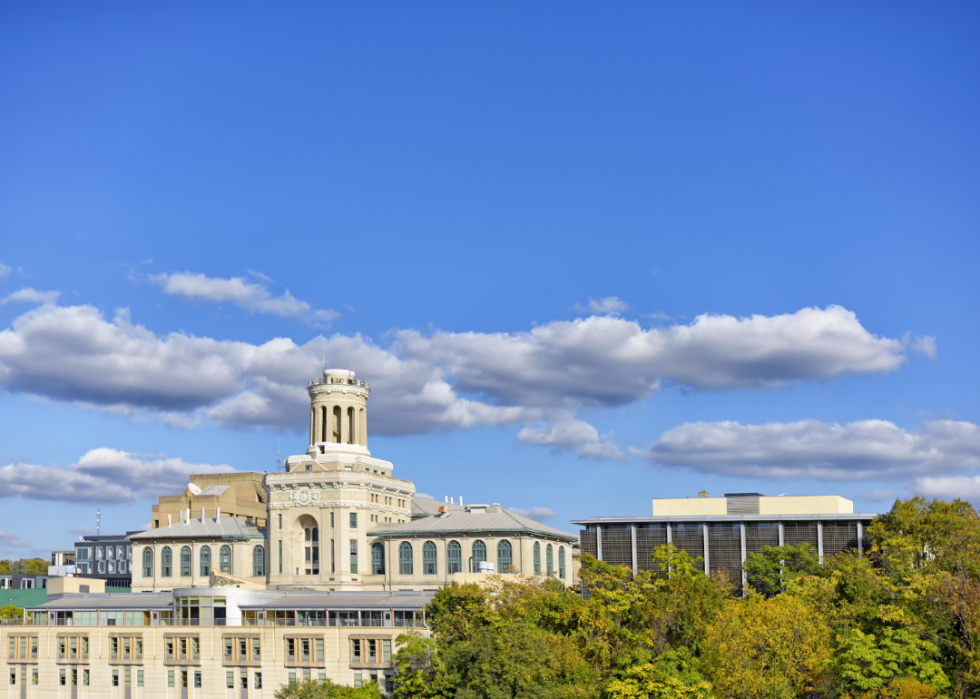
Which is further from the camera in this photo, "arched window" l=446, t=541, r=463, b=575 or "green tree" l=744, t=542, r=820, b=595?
"arched window" l=446, t=541, r=463, b=575

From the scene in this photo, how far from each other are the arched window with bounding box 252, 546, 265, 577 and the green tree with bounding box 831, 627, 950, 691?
91.2m

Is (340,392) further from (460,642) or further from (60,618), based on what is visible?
(460,642)

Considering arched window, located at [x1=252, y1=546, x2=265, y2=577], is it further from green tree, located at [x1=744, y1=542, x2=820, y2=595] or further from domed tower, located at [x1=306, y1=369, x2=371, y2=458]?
green tree, located at [x1=744, y1=542, x2=820, y2=595]

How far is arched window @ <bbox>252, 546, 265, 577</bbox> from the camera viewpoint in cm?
16325

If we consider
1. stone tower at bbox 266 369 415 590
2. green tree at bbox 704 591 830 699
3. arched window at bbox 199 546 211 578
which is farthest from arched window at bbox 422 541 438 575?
green tree at bbox 704 591 830 699

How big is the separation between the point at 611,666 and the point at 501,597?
46.2 feet

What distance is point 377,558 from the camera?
157500 mm

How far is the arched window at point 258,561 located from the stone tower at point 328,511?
15.4 feet

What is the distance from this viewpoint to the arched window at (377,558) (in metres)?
157

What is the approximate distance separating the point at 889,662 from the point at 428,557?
250 ft

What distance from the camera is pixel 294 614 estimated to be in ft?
403

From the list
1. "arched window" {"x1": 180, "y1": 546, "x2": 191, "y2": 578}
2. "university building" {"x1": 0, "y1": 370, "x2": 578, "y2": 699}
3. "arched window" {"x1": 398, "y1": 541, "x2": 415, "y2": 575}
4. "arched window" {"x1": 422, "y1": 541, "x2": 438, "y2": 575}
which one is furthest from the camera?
"arched window" {"x1": 180, "y1": 546, "x2": 191, "y2": 578}

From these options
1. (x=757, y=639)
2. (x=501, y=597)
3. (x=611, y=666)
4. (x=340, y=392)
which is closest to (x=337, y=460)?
(x=340, y=392)

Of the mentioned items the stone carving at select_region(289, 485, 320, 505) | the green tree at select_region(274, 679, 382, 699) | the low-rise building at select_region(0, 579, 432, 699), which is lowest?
the green tree at select_region(274, 679, 382, 699)
